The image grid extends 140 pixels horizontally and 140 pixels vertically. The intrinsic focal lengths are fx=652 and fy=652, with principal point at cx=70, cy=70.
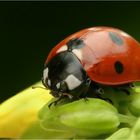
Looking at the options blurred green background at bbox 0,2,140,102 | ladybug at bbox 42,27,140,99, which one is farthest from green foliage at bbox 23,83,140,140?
blurred green background at bbox 0,2,140,102

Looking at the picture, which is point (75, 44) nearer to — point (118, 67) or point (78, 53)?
point (78, 53)

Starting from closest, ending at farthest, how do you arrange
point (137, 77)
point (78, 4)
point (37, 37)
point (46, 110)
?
point (46, 110)
point (137, 77)
point (37, 37)
point (78, 4)

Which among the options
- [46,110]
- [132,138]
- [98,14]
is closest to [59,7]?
[98,14]

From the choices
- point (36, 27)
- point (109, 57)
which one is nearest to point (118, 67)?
point (109, 57)

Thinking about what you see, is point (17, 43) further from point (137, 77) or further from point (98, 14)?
point (137, 77)

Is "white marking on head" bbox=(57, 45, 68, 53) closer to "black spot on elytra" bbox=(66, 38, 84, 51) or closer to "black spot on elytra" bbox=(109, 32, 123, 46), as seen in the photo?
"black spot on elytra" bbox=(66, 38, 84, 51)

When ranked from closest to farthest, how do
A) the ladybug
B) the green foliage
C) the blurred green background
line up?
the green foliage < the ladybug < the blurred green background
